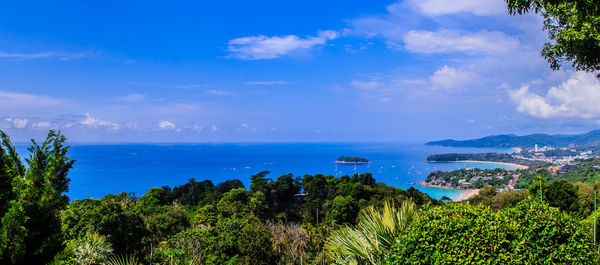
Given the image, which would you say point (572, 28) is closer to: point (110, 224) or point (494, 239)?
point (494, 239)

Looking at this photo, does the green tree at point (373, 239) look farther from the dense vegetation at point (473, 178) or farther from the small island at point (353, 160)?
the small island at point (353, 160)

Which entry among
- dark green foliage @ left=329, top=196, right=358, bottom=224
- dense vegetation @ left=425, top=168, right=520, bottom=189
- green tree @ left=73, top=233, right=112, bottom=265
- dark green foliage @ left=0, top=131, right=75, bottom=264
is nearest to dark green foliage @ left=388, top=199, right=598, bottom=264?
dark green foliage @ left=0, top=131, right=75, bottom=264

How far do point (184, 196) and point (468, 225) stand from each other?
32.7 metres

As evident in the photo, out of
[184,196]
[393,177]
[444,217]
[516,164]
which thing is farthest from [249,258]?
[516,164]

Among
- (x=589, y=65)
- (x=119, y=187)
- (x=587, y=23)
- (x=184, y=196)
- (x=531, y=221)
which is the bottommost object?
(x=119, y=187)

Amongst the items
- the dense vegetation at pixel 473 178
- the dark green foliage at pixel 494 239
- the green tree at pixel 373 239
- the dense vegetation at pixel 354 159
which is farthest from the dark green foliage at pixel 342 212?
the dense vegetation at pixel 354 159

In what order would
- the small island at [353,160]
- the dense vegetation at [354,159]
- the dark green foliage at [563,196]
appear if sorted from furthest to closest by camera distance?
the dense vegetation at [354,159]
the small island at [353,160]
the dark green foliage at [563,196]

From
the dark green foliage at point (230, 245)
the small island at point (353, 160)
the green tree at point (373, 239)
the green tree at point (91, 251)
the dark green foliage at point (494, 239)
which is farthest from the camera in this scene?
the small island at point (353, 160)

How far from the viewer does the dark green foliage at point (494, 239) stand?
3.01 m

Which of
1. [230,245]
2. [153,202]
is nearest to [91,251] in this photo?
[230,245]

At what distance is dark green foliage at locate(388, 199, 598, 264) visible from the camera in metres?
3.01

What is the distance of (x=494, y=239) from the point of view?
302 cm

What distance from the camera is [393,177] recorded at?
81688 millimetres

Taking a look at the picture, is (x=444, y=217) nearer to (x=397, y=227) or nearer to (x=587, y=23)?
(x=397, y=227)
